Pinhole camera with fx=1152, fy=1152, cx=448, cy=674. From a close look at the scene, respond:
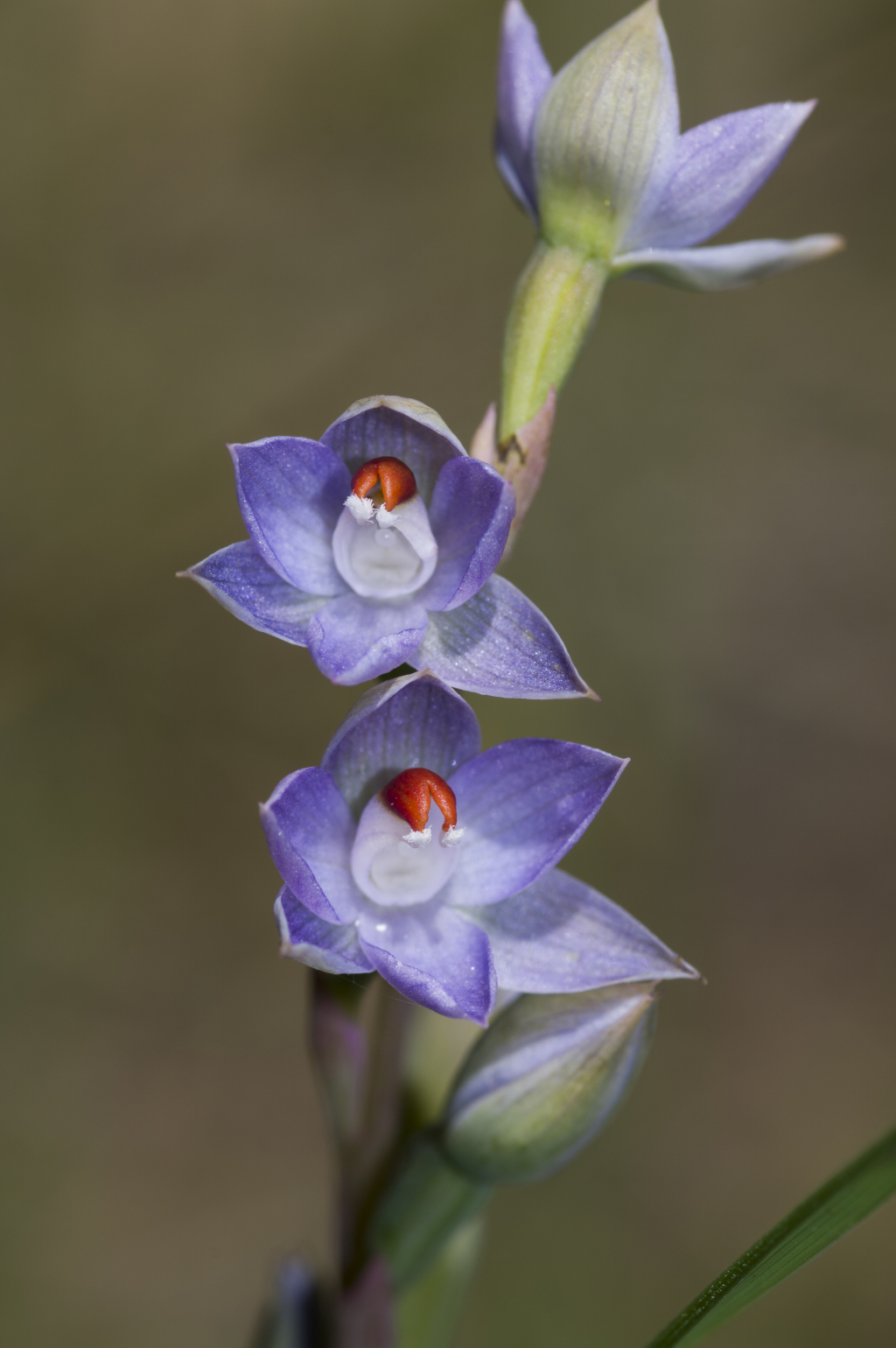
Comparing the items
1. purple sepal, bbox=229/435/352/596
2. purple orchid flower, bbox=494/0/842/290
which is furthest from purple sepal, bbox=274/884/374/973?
purple orchid flower, bbox=494/0/842/290

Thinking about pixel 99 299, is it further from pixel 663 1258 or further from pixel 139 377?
pixel 663 1258

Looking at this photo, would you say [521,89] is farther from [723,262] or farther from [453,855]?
[453,855]

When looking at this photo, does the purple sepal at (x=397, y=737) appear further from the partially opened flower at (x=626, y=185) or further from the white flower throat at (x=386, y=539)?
the partially opened flower at (x=626, y=185)

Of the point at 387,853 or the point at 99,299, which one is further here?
the point at 99,299

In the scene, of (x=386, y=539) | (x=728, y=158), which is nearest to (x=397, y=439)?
(x=386, y=539)

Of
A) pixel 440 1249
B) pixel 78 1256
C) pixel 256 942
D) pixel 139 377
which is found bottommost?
pixel 78 1256

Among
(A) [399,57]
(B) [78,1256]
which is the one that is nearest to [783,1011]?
(B) [78,1256]

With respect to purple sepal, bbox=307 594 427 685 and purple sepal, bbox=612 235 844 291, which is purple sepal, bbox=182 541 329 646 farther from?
purple sepal, bbox=612 235 844 291
